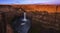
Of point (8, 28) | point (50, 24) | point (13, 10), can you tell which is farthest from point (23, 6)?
point (50, 24)

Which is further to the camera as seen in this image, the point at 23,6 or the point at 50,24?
the point at 50,24

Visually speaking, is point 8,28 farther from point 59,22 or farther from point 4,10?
point 59,22

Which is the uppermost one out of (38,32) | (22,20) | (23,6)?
(23,6)

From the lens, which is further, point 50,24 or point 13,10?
point 50,24

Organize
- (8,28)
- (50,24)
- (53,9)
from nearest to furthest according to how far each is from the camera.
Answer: (53,9) < (8,28) < (50,24)

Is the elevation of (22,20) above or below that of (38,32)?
above

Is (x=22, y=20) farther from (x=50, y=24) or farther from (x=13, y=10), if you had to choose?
(x=13, y=10)

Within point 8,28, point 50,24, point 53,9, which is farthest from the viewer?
point 50,24

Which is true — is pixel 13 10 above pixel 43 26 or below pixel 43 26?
above

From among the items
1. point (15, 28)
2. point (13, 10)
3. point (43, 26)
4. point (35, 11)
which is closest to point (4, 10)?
point (13, 10)
